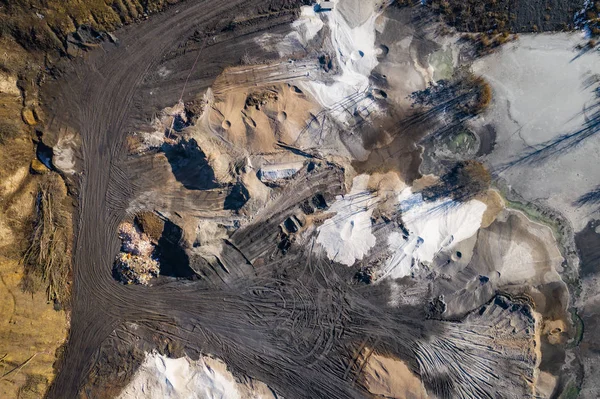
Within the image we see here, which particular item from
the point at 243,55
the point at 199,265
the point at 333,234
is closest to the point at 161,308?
the point at 199,265

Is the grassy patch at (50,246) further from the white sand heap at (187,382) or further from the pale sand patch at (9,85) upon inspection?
the white sand heap at (187,382)

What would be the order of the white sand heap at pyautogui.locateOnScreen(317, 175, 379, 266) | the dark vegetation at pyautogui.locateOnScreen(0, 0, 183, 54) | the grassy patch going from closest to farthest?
1. the dark vegetation at pyautogui.locateOnScreen(0, 0, 183, 54)
2. the grassy patch
3. the white sand heap at pyautogui.locateOnScreen(317, 175, 379, 266)

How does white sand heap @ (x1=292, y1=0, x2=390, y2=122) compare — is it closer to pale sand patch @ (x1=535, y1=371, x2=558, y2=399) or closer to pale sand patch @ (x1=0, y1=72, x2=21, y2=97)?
pale sand patch @ (x1=0, y1=72, x2=21, y2=97)

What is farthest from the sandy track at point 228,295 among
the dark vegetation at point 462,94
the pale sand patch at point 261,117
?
the dark vegetation at point 462,94

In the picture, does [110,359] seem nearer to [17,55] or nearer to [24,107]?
[24,107]

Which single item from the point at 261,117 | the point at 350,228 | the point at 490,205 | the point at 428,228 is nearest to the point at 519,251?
the point at 490,205

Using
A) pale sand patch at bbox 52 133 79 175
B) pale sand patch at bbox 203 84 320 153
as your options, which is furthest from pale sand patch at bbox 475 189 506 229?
pale sand patch at bbox 52 133 79 175
